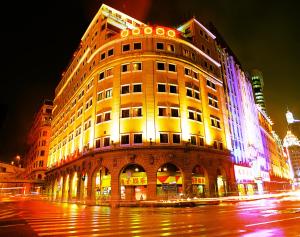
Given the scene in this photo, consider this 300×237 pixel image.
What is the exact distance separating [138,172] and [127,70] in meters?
15.8

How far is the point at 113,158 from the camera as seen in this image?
33.3m

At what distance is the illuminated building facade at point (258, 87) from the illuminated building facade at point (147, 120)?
368 feet

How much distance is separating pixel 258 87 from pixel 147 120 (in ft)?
446

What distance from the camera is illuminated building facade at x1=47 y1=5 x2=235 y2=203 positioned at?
3294 cm

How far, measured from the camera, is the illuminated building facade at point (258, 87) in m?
147

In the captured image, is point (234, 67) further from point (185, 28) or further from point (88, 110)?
point (88, 110)

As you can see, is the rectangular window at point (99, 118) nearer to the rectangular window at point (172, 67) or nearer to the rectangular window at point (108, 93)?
the rectangular window at point (108, 93)

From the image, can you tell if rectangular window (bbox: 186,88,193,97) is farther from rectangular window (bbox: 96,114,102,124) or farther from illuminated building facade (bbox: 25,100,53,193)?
illuminated building facade (bbox: 25,100,53,193)

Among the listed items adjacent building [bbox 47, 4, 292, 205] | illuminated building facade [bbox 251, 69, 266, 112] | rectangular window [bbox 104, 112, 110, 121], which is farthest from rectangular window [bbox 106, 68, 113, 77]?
illuminated building facade [bbox 251, 69, 266, 112]

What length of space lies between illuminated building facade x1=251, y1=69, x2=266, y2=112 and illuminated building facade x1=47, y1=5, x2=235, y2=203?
112020 mm

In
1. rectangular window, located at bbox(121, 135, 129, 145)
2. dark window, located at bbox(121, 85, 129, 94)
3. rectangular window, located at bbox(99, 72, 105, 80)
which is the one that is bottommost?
rectangular window, located at bbox(121, 135, 129, 145)

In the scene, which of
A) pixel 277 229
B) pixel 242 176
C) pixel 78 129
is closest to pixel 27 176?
pixel 78 129

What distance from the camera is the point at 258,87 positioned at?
5930 inches

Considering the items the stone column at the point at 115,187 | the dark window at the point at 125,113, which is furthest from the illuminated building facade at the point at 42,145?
the dark window at the point at 125,113
